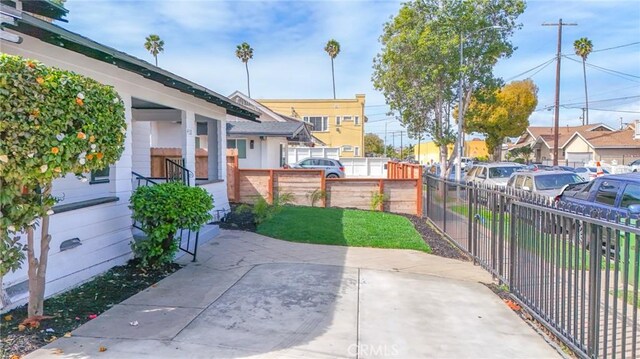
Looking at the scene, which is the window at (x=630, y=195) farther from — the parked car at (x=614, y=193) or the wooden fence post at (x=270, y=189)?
the wooden fence post at (x=270, y=189)

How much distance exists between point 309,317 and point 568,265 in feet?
8.58

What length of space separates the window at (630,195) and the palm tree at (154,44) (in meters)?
52.9

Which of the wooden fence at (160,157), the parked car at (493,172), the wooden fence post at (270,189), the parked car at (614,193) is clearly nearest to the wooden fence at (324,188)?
the wooden fence post at (270,189)

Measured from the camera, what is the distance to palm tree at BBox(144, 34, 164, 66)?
2013 inches

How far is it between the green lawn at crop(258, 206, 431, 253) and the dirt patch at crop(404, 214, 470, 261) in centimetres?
18

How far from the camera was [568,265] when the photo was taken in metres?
4.00

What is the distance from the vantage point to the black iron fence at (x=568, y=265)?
3.21m

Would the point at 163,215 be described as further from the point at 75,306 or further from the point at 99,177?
the point at 99,177

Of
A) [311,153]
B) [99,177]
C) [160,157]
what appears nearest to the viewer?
[99,177]

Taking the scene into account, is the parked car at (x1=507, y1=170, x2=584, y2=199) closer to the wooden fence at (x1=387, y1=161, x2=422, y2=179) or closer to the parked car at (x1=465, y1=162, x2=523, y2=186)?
the wooden fence at (x1=387, y1=161, x2=422, y2=179)

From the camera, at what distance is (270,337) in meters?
4.02

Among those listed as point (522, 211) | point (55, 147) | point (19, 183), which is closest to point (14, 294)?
point (19, 183)

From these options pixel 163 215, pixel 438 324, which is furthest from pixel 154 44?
pixel 438 324

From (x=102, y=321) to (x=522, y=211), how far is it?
4.90 metres
